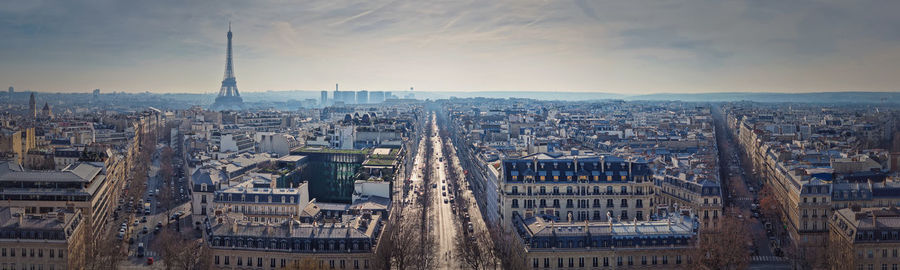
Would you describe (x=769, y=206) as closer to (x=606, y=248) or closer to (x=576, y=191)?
(x=576, y=191)

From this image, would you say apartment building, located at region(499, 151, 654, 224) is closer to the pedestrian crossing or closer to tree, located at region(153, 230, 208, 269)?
the pedestrian crossing

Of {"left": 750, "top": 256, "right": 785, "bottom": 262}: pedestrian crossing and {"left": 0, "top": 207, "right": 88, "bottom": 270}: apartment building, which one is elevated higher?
{"left": 0, "top": 207, "right": 88, "bottom": 270}: apartment building

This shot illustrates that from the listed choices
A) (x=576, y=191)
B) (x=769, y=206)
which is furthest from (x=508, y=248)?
(x=769, y=206)

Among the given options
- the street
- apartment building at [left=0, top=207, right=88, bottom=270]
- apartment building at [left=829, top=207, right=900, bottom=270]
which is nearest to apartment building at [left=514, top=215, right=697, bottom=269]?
apartment building at [left=829, top=207, right=900, bottom=270]

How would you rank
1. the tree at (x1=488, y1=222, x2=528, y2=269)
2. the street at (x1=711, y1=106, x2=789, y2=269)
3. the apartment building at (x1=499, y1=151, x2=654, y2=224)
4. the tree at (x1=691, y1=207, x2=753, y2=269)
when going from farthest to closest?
the apartment building at (x1=499, y1=151, x2=654, y2=224) → the street at (x1=711, y1=106, x2=789, y2=269) → the tree at (x1=691, y1=207, x2=753, y2=269) → the tree at (x1=488, y1=222, x2=528, y2=269)

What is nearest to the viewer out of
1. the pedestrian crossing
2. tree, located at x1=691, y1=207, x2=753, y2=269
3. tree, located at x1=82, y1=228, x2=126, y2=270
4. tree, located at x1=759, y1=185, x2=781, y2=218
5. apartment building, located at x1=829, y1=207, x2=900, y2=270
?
tree, located at x1=691, y1=207, x2=753, y2=269

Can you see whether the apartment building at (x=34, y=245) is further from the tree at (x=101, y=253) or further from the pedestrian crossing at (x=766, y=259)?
the pedestrian crossing at (x=766, y=259)

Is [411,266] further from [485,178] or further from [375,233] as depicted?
[485,178]

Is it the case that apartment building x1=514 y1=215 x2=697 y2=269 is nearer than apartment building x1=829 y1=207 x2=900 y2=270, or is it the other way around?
apartment building x1=514 y1=215 x2=697 y2=269
